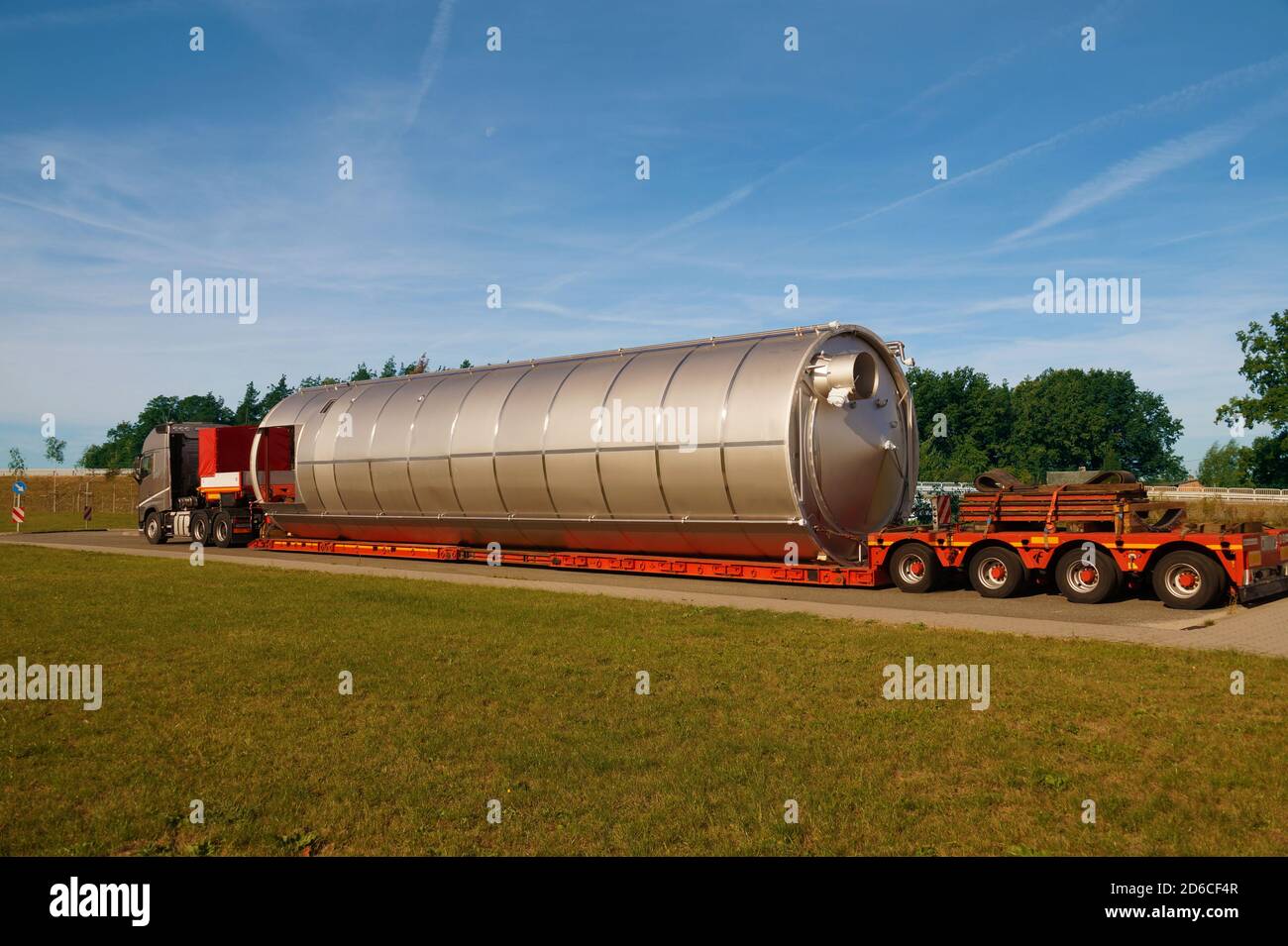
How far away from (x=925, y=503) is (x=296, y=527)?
18715 millimetres

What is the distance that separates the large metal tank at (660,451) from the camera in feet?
59.9

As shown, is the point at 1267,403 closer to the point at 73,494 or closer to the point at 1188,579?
the point at 1188,579

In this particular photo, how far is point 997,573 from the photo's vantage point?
55.4 feet

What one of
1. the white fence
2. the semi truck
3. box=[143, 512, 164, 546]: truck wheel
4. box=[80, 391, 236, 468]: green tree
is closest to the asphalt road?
the semi truck

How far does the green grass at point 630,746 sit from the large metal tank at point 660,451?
5768 mm

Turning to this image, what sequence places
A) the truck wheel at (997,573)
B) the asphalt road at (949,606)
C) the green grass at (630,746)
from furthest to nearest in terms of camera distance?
the truck wheel at (997,573) → the asphalt road at (949,606) → the green grass at (630,746)

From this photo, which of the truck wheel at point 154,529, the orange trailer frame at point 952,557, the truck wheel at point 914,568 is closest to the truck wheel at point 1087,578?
the orange trailer frame at point 952,557

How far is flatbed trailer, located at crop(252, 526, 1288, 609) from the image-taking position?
1477 cm

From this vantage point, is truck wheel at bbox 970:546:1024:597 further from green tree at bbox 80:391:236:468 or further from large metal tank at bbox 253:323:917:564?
green tree at bbox 80:391:236:468

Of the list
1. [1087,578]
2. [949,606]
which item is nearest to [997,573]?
[1087,578]

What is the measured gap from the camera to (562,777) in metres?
6.74

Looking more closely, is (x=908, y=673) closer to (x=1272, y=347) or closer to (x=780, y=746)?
(x=780, y=746)

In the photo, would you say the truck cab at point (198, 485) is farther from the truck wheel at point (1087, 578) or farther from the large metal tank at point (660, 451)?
the truck wheel at point (1087, 578)
